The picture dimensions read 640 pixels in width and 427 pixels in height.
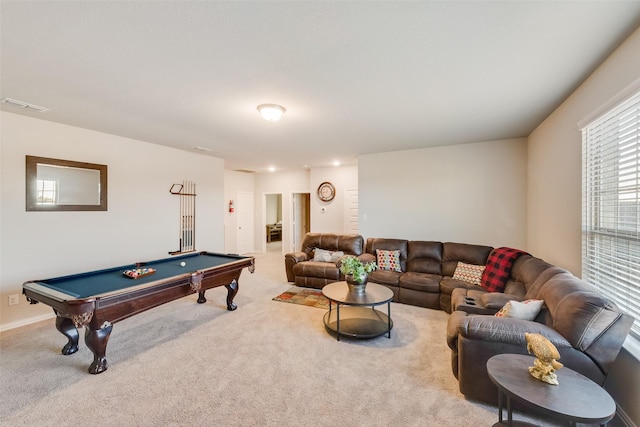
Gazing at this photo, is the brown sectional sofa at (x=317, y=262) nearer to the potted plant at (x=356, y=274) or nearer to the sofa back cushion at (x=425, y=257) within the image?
the sofa back cushion at (x=425, y=257)

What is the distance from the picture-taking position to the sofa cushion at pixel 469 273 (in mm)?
3773

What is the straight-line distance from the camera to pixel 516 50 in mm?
1938

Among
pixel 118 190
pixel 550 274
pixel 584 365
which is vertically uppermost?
pixel 118 190

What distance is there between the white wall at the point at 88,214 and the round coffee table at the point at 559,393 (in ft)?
16.4

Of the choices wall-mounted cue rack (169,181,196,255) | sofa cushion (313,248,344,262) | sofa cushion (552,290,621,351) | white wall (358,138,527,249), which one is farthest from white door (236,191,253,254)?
sofa cushion (552,290,621,351)

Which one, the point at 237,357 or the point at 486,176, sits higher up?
the point at 486,176

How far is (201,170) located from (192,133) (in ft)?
5.78

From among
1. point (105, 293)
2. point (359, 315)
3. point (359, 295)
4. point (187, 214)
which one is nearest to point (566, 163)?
point (359, 295)

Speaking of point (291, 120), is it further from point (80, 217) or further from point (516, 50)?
point (80, 217)

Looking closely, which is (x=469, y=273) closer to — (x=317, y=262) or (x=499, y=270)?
(x=499, y=270)

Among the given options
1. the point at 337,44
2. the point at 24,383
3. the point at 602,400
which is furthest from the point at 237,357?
the point at 337,44

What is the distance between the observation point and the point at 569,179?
2.80 metres

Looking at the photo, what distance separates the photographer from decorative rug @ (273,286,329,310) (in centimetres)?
404

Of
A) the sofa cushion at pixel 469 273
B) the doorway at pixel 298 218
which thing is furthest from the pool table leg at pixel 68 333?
the doorway at pixel 298 218
